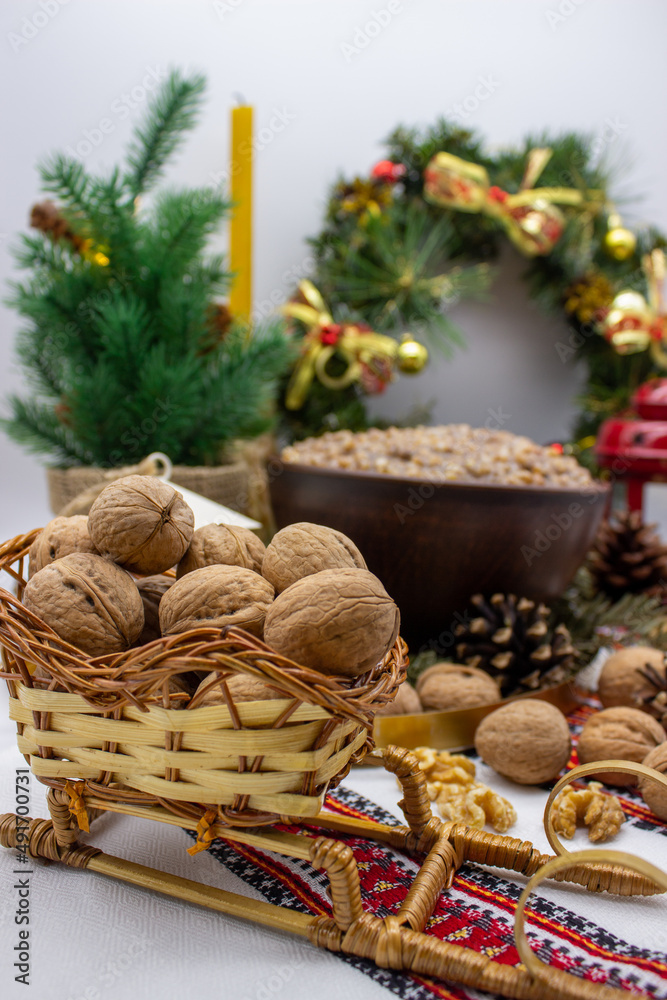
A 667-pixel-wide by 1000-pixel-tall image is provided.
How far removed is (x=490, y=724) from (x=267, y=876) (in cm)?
23

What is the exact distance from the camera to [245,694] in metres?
0.37

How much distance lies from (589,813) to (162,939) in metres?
0.31

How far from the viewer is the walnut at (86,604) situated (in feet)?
1.31

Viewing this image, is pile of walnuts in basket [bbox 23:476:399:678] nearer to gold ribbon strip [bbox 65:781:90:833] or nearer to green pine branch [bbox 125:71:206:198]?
gold ribbon strip [bbox 65:781:90:833]

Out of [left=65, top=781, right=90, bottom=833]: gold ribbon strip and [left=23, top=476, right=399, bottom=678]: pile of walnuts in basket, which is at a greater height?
[left=23, top=476, right=399, bottom=678]: pile of walnuts in basket

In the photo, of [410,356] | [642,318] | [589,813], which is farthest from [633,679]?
[642,318]

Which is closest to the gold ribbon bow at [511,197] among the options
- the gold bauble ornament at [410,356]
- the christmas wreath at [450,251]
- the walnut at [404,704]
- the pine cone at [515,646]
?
the christmas wreath at [450,251]

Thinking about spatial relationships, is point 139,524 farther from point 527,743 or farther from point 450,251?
point 450,251

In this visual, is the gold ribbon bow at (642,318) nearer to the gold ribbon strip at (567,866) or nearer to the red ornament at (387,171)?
the red ornament at (387,171)

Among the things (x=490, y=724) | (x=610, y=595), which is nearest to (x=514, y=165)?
(x=610, y=595)

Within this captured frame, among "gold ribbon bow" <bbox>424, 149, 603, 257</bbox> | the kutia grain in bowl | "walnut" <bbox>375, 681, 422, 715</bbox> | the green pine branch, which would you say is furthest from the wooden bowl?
"gold ribbon bow" <bbox>424, 149, 603, 257</bbox>

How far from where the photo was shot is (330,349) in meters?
1.20

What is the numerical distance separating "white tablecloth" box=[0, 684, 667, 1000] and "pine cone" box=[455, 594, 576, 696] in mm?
265

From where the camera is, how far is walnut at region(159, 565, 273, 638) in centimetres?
40
